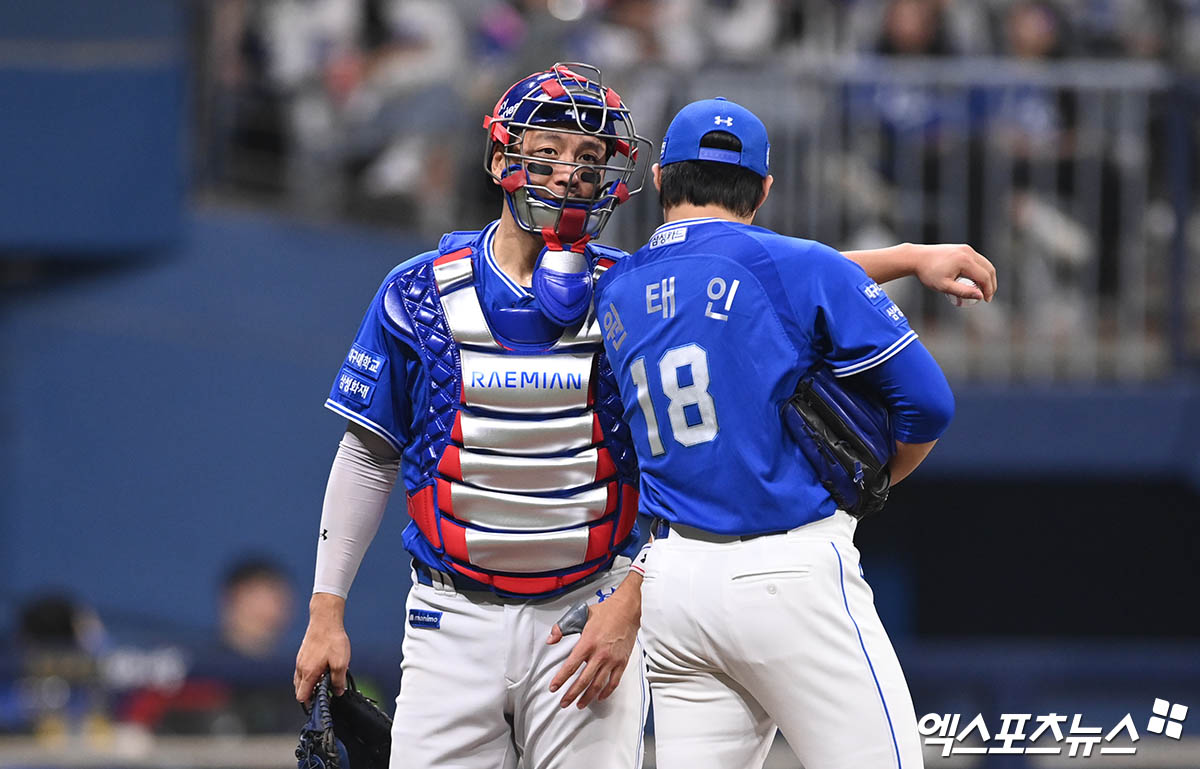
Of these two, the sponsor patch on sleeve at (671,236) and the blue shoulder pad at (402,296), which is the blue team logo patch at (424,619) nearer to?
the blue shoulder pad at (402,296)

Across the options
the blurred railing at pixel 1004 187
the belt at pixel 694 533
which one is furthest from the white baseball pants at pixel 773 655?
the blurred railing at pixel 1004 187

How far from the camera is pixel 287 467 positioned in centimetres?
857

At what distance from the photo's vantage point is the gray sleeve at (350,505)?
3674mm

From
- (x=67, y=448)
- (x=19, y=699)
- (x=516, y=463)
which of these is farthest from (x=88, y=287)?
(x=516, y=463)

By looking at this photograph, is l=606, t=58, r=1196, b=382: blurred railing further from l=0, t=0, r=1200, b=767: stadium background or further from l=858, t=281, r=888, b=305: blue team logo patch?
l=858, t=281, r=888, b=305: blue team logo patch

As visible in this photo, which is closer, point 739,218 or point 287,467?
point 739,218

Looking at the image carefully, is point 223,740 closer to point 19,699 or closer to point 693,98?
point 19,699

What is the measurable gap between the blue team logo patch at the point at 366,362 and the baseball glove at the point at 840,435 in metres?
0.90

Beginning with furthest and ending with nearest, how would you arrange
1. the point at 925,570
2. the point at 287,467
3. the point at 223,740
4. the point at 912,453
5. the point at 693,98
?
the point at 925,570
the point at 287,467
the point at 693,98
the point at 223,740
the point at 912,453

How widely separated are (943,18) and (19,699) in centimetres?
566

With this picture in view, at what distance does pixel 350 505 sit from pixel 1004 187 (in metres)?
5.36

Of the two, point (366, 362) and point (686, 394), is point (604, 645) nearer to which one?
point (686, 394)

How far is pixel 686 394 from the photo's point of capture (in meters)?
3.33

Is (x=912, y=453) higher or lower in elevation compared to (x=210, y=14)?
lower
